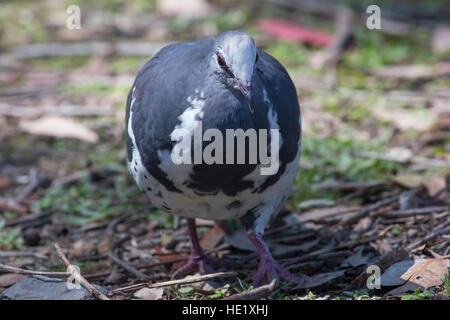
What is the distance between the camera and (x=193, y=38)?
793 cm

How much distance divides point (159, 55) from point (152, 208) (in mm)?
1368

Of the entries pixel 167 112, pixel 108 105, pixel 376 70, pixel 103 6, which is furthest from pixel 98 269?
pixel 103 6

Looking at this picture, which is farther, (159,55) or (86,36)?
(86,36)

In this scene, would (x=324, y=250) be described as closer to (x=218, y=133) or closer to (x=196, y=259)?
(x=196, y=259)

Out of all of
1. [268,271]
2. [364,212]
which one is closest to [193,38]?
[364,212]

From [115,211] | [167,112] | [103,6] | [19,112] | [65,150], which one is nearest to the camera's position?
[167,112]

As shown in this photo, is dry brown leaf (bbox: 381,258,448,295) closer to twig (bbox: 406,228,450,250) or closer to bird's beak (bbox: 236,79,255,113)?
twig (bbox: 406,228,450,250)

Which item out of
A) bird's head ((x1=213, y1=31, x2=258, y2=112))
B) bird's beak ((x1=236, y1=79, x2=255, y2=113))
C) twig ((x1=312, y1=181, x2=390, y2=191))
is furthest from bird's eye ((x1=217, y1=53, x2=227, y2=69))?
twig ((x1=312, y1=181, x2=390, y2=191))

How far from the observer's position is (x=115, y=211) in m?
4.83

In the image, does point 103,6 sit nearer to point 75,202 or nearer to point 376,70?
point 376,70

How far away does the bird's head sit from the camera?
3.11 metres

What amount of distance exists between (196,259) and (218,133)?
4.00 ft

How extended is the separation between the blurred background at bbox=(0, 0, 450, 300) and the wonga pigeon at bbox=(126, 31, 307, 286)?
3.30 feet

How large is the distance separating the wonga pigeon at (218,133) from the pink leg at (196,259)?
0.45 m
